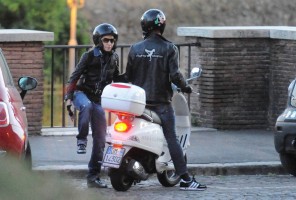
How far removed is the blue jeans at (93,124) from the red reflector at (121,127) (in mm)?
413

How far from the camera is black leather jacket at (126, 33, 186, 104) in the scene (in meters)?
10.6

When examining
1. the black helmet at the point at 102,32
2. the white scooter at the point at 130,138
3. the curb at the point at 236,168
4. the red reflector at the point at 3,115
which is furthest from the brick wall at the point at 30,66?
the red reflector at the point at 3,115

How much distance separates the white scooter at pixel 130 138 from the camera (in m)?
10.3

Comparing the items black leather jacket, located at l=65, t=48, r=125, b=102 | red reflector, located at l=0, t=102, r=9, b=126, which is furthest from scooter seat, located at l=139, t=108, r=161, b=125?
red reflector, located at l=0, t=102, r=9, b=126

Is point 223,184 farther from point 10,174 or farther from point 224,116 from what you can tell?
point 10,174

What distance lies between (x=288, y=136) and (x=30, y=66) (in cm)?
431

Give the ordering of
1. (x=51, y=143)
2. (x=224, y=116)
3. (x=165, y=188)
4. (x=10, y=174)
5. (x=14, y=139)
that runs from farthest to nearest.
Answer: (x=224, y=116) → (x=51, y=143) → (x=165, y=188) → (x=14, y=139) → (x=10, y=174)

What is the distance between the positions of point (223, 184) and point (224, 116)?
4930 mm

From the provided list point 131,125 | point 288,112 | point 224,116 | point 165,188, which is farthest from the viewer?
point 224,116

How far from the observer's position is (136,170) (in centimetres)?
1045

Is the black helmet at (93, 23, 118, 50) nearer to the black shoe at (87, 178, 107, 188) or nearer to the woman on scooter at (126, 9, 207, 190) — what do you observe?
the woman on scooter at (126, 9, 207, 190)

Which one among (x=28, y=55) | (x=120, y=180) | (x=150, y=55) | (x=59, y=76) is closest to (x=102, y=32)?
(x=150, y=55)

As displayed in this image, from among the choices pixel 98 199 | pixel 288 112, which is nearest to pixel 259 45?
pixel 288 112

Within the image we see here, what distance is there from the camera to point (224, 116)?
1684 cm
